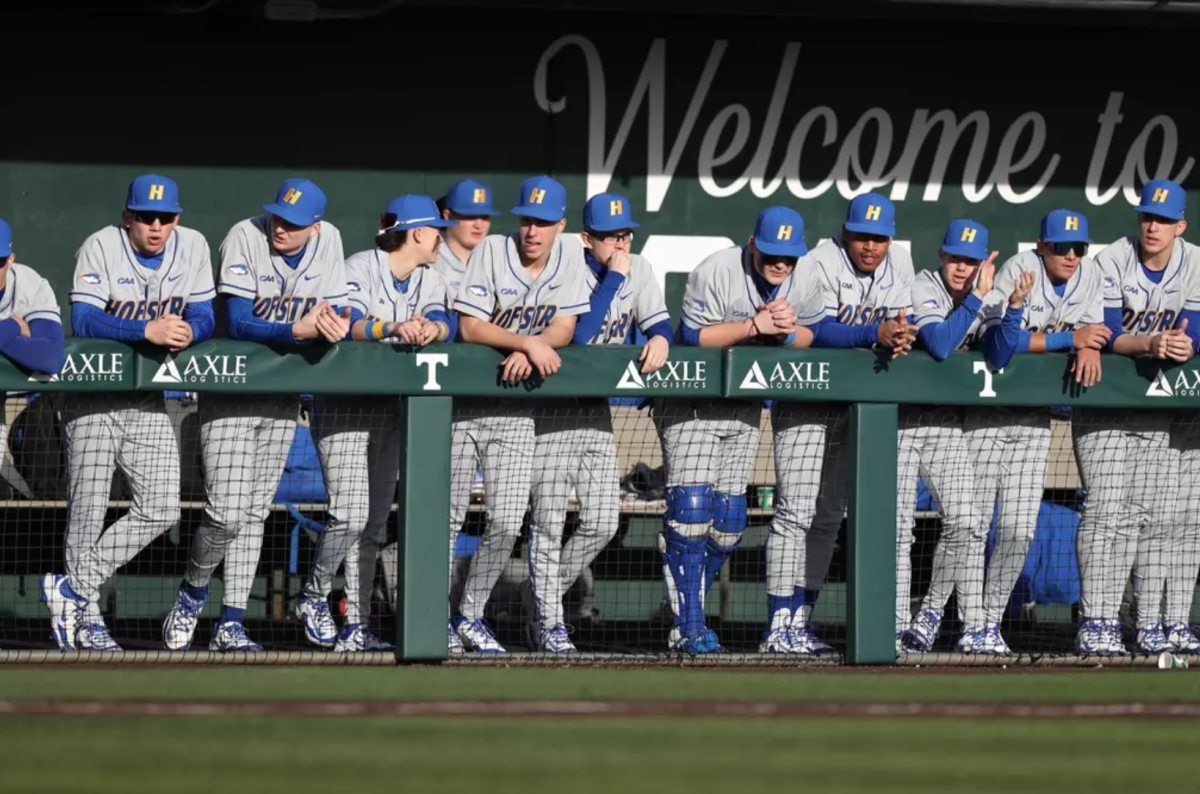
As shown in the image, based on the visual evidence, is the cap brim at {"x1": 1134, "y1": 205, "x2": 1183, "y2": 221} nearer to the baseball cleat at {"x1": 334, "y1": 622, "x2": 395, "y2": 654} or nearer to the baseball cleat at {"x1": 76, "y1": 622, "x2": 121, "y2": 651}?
the baseball cleat at {"x1": 334, "y1": 622, "x2": 395, "y2": 654}

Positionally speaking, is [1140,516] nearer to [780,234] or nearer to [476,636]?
[780,234]

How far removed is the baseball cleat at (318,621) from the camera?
6609 millimetres

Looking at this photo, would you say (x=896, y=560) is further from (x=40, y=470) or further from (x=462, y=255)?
(x=40, y=470)

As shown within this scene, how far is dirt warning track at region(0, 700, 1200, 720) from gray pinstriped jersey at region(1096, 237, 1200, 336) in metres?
2.30

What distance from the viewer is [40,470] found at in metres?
6.73

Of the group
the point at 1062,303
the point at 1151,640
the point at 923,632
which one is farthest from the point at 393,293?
the point at 1151,640

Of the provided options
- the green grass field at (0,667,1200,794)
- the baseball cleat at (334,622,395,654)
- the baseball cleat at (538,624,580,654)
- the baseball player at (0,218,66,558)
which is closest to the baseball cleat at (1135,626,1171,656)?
the green grass field at (0,667,1200,794)

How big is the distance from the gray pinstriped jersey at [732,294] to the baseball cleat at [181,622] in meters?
2.08

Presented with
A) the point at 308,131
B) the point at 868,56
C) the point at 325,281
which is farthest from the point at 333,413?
the point at 868,56

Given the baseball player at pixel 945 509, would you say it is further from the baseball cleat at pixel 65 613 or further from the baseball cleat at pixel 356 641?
the baseball cleat at pixel 65 613

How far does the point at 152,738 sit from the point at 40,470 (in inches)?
103

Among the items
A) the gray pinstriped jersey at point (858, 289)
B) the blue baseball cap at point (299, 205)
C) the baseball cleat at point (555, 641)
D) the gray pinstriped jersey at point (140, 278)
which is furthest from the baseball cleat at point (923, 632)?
the gray pinstriped jersey at point (140, 278)

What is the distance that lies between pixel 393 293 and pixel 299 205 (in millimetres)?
501

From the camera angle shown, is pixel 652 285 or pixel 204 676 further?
pixel 652 285
